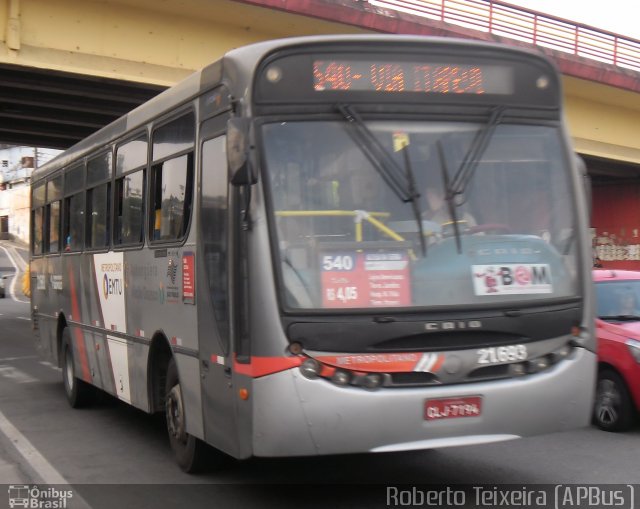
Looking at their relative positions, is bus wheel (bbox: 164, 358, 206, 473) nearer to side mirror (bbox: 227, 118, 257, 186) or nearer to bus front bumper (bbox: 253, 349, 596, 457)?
bus front bumper (bbox: 253, 349, 596, 457)

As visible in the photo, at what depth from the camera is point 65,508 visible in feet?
20.1

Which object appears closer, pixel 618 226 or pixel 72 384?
pixel 72 384

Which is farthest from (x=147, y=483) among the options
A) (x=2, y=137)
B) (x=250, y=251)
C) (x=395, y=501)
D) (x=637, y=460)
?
(x=2, y=137)

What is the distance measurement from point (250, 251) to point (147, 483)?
2521 mm

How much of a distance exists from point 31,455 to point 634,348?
5.79 metres

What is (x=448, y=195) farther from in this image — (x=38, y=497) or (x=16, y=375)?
(x=16, y=375)

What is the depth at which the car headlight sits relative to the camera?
8289 mm

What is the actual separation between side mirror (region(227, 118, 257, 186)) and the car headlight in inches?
188

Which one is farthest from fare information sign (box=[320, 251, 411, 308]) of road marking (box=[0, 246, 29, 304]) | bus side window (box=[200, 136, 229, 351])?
road marking (box=[0, 246, 29, 304])

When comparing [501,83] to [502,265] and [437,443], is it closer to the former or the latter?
[502,265]

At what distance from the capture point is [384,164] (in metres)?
5.58

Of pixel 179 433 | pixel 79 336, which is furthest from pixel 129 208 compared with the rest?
pixel 79 336

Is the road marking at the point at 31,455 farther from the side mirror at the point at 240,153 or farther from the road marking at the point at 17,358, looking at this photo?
the road marking at the point at 17,358

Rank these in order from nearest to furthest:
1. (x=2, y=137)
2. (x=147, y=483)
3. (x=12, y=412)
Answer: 1. (x=147, y=483)
2. (x=12, y=412)
3. (x=2, y=137)
